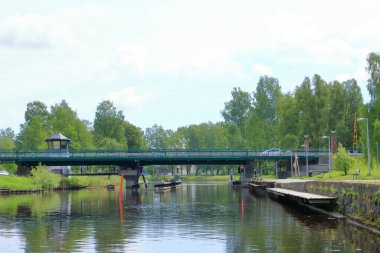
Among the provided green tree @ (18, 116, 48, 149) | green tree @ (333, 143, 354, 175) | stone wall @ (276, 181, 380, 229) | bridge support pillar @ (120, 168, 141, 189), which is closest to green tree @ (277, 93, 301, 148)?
bridge support pillar @ (120, 168, 141, 189)

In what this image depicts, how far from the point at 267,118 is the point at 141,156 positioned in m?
48.9

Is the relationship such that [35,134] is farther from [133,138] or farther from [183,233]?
[183,233]

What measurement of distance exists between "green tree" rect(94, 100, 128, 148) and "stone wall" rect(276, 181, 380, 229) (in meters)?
138

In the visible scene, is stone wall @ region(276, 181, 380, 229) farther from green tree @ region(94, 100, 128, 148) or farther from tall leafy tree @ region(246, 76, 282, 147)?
green tree @ region(94, 100, 128, 148)

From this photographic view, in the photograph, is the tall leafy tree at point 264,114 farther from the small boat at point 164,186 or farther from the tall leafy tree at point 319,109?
the small boat at point 164,186

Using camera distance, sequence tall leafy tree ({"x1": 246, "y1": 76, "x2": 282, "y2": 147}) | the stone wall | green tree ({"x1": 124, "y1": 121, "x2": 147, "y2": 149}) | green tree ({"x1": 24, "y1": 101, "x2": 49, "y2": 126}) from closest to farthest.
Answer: the stone wall
tall leafy tree ({"x1": 246, "y1": 76, "x2": 282, "y2": 147})
green tree ({"x1": 24, "y1": 101, "x2": 49, "y2": 126})
green tree ({"x1": 124, "y1": 121, "x2": 147, "y2": 149})

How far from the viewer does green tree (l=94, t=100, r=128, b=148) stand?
183 m

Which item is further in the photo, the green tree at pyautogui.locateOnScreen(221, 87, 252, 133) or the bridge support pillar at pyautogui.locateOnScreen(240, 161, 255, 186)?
the green tree at pyautogui.locateOnScreen(221, 87, 252, 133)

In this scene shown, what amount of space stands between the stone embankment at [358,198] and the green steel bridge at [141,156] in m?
63.2

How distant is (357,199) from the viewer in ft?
119

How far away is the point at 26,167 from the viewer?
115562mm

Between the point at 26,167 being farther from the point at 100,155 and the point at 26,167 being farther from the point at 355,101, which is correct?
the point at 355,101

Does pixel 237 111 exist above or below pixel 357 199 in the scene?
above

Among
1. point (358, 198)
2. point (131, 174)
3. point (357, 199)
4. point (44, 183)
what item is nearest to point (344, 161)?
point (131, 174)
